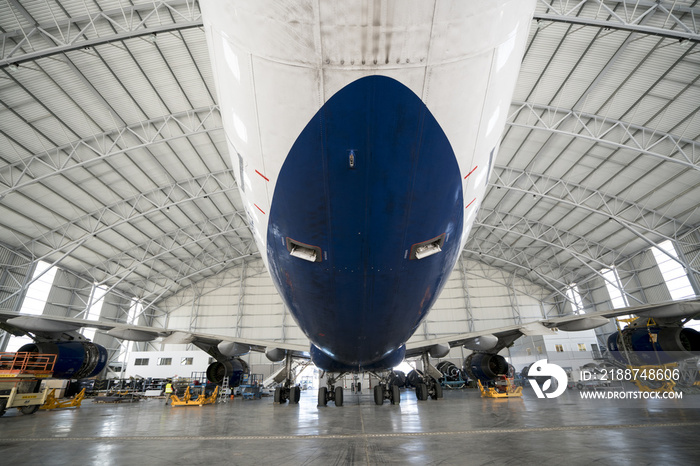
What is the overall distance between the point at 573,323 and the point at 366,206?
9279 mm

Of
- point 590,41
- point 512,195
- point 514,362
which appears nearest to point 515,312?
point 514,362

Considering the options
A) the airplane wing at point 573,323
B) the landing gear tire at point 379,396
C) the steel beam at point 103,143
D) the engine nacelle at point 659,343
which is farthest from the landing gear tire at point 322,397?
the steel beam at point 103,143

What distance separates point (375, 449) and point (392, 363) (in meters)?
6.85

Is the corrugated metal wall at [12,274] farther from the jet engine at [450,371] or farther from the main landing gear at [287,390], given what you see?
the jet engine at [450,371]

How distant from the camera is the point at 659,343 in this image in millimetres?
8656

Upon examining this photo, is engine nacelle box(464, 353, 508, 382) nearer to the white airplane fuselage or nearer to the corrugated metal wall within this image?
the white airplane fuselage

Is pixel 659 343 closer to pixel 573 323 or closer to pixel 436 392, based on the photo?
pixel 573 323

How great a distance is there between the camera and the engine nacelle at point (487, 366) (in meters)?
12.5

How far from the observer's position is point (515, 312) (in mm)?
41938

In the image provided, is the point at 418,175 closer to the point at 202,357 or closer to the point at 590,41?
the point at 590,41

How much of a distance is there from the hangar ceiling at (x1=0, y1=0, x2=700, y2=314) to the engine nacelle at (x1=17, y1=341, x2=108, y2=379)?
1106 centimetres

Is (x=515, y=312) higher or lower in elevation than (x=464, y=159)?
higher

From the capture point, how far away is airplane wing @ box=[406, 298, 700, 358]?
8016 millimetres

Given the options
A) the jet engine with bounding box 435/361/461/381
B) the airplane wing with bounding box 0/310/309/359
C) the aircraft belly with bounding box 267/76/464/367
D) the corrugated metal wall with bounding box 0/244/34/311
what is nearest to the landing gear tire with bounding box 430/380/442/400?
the airplane wing with bounding box 0/310/309/359
